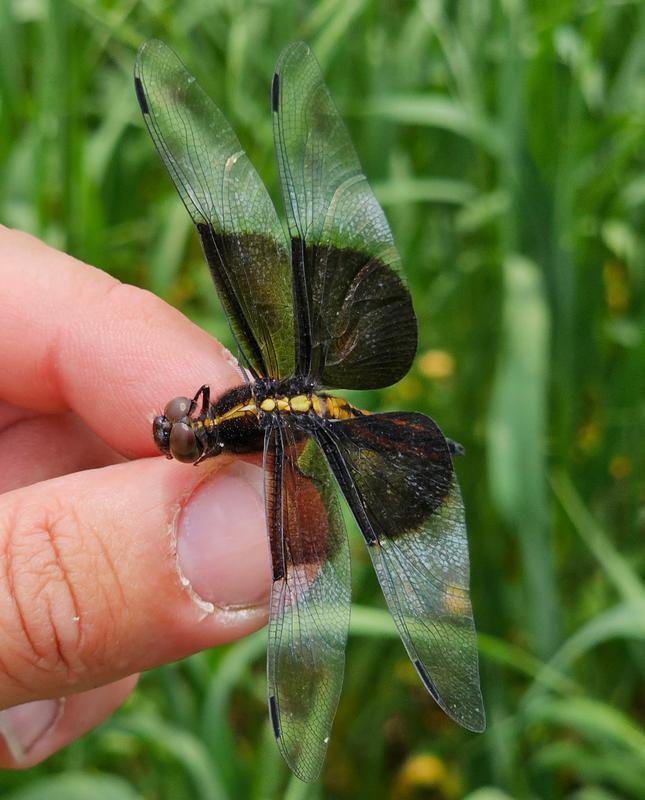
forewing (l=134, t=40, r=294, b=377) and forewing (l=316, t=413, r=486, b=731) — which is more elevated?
forewing (l=134, t=40, r=294, b=377)

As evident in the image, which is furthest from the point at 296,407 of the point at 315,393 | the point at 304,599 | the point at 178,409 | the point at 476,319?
the point at 476,319

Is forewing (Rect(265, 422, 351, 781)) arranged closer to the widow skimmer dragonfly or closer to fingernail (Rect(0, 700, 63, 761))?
the widow skimmer dragonfly

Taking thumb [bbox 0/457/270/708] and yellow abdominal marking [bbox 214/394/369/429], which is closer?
thumb [bbox 0/457/270/708]

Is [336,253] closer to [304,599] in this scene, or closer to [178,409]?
[178,409]

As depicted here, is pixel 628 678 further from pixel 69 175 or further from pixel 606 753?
pixel 69 175

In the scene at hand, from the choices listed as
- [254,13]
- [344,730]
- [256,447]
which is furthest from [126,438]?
[254,13]

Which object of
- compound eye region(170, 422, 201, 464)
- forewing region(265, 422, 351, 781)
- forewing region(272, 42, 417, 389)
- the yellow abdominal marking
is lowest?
forewing region(265, 422, 351, 781)

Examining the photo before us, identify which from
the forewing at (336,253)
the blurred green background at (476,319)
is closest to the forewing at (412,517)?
the forewing at (336,253)

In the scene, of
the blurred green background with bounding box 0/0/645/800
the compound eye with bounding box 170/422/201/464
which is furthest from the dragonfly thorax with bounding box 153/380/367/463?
the blurred green background with bounding box 0/0/645/800
